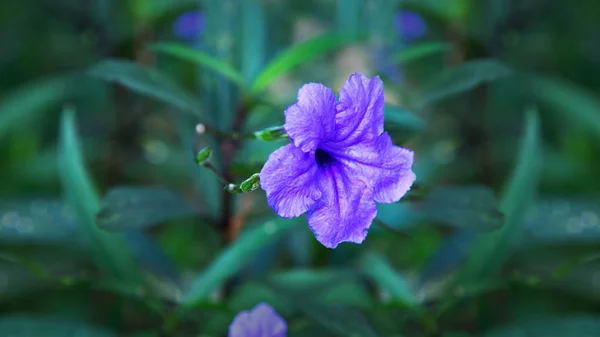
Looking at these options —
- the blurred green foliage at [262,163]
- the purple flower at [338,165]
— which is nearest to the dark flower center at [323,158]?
the purple flower at [338,165]

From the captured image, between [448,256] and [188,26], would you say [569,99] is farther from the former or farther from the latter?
[188,26]

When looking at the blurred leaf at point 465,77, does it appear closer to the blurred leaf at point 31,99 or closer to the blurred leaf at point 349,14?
the blurred leaf at point 349,14

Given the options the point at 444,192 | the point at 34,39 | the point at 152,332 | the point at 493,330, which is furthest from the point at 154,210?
the point at 34,39

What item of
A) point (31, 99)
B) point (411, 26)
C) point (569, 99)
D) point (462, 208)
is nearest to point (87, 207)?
point (31, 99)

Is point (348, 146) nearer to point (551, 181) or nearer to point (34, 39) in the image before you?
point (551, 181)

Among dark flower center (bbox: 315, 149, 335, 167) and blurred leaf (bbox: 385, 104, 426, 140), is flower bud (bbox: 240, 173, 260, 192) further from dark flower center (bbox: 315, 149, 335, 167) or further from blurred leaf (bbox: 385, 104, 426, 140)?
blurred leaf (bbox: 385, 104, 426, 140)

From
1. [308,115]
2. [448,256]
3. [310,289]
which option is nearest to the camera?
[308,115]

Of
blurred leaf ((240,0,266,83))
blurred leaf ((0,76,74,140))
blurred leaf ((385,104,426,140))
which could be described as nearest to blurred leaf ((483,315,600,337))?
blurred leaf ((385,104,426,140))

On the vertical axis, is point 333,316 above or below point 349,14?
below
